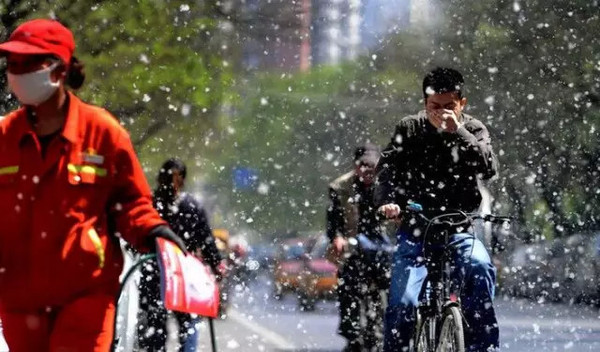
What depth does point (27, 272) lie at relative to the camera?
4.98m

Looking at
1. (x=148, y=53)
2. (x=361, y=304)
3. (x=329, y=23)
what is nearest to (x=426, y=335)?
(x=361, y=304)

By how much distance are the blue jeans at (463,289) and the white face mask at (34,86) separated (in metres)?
3.24

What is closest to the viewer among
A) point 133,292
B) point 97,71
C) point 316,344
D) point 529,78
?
point 133,292

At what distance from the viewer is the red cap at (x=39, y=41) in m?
4.90

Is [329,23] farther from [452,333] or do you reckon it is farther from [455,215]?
[452,333]

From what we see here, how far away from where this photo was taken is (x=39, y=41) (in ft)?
16.2

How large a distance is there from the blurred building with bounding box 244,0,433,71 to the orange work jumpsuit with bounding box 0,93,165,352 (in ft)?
65.0

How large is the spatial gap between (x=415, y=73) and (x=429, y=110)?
1652 inches

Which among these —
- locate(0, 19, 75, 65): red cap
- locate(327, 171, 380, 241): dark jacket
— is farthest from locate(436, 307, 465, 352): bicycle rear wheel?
locate(327, 171, 380, 241): dark jacket

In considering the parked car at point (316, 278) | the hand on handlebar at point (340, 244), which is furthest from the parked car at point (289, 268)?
the hand on handlebar at point (340, 244)

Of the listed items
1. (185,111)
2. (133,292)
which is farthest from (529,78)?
(133,292)

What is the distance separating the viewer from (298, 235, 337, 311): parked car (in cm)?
2723

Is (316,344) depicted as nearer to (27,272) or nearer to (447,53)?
(27,272)

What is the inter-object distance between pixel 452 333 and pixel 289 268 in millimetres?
23064
